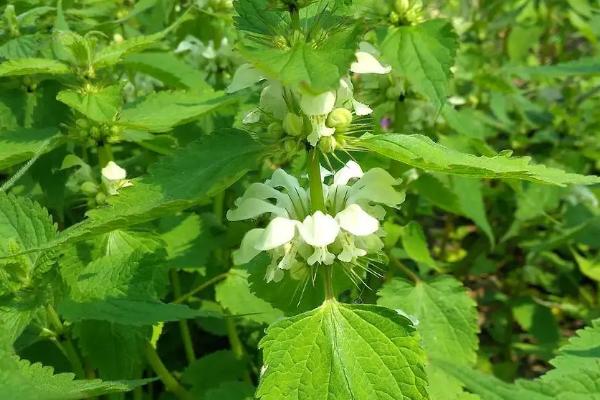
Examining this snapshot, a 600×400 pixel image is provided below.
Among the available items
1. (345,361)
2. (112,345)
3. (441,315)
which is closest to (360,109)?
(345,361)

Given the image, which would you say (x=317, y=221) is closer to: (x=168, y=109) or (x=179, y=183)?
(x=179, y=183)

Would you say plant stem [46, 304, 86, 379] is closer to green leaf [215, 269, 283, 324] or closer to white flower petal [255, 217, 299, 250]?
green leaf [215, 269, 283, 324]

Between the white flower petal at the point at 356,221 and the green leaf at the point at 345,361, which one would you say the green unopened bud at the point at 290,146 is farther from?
the green leaf at the point at 345,361

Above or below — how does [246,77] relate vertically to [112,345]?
above

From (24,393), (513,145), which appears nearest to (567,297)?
(513,145)

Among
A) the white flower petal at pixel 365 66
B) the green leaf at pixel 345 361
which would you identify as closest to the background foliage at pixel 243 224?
the green leaf at pixel 345 361
